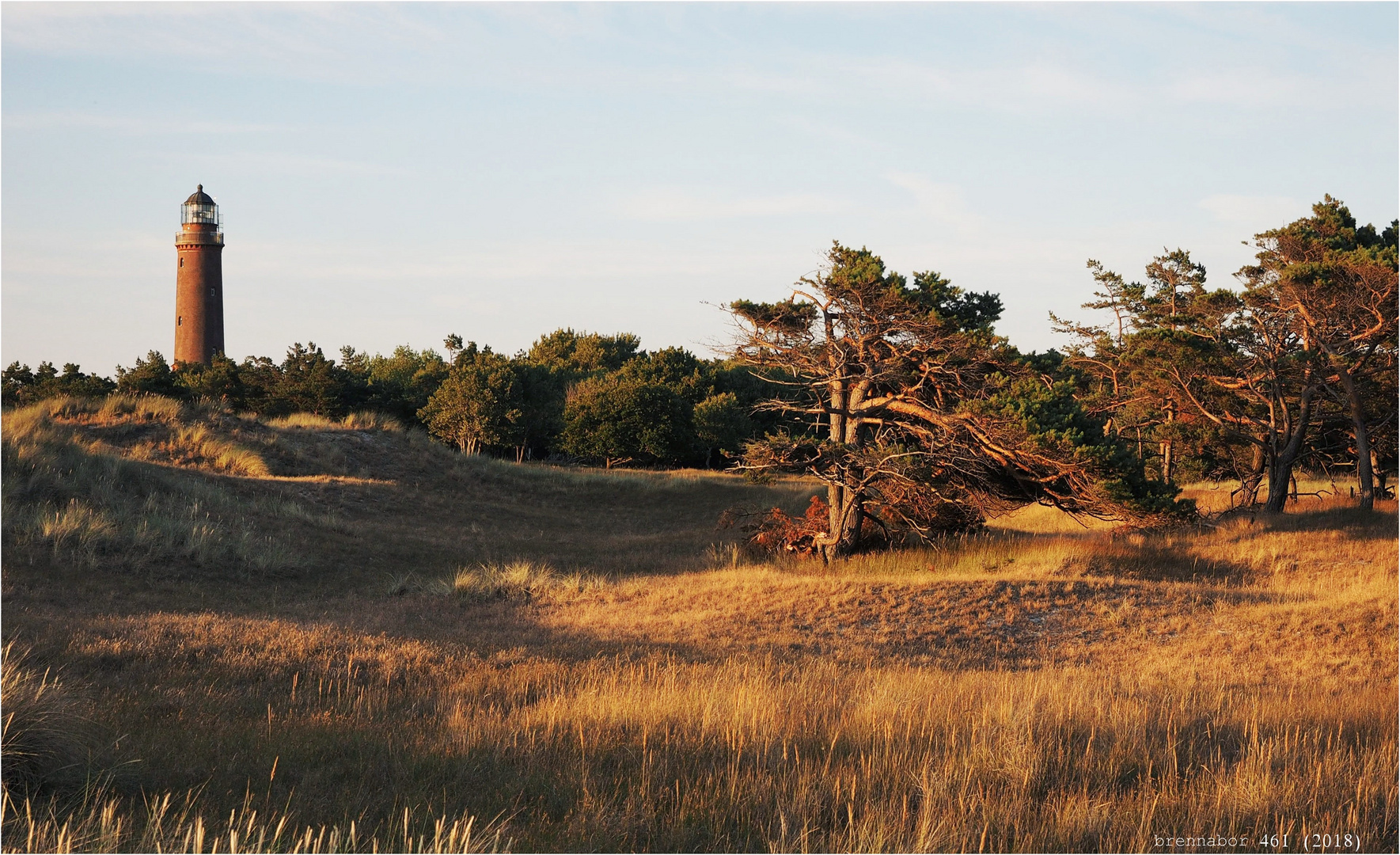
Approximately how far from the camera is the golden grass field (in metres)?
5.71

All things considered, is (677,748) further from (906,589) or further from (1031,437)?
(1031,437)

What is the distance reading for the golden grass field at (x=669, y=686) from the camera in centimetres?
571

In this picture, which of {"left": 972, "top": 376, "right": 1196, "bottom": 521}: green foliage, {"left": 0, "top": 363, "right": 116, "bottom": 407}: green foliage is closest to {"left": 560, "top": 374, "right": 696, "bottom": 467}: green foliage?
{"left": 0, "top": 363, "right": 116, "bottom": 407}: green foliage

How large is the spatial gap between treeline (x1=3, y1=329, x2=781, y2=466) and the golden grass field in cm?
2864

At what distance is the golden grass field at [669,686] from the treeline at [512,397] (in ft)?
94.0

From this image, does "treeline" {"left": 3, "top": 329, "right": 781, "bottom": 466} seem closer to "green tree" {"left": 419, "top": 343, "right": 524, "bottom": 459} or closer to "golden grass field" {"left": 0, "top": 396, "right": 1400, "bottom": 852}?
"green tree" {"left": 419, "top": 343, "right": 524, "bottom": 459}

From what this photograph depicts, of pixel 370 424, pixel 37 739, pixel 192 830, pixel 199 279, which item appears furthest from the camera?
pixel 199 279

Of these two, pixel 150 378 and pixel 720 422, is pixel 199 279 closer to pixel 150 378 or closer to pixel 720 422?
pixel 150 378

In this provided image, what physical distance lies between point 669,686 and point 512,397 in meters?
47.6

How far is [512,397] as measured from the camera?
55031 mm

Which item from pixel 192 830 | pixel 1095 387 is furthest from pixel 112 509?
pixel 1095 387

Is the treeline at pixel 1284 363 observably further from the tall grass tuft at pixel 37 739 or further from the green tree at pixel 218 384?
the green tree at pixel 218 384

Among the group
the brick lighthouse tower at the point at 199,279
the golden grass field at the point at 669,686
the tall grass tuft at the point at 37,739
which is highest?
the brick lighthouse tower at the point at 199,279

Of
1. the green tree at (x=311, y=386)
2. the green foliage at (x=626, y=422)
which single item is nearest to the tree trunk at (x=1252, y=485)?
the green foliage at (x=626, y=422)
